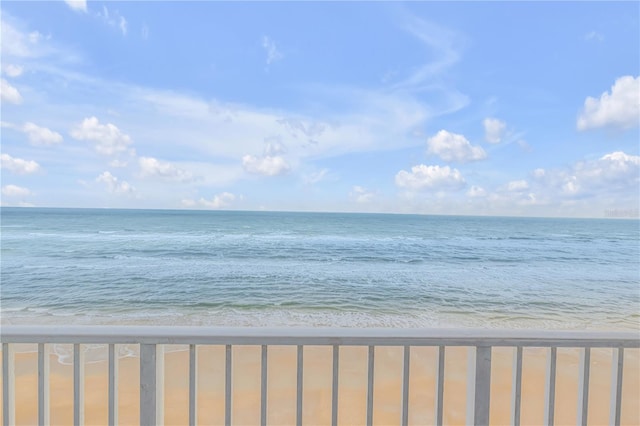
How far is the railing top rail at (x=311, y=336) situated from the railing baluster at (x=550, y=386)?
0.07 meters

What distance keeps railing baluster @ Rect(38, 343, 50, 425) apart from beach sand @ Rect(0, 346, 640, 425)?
166 centimetres

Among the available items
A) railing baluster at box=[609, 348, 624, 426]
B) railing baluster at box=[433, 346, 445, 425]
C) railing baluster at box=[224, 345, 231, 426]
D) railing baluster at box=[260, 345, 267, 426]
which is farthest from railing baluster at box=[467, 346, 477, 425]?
railing baluster at box=[224, 345, 231, 426]

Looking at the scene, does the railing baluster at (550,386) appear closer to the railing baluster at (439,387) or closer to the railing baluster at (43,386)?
the railing baluster at (439,387)

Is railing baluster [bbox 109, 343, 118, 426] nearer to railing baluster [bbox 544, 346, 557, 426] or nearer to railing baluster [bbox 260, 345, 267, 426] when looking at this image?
railing baluster [bbox 260, 345, 267, 426]

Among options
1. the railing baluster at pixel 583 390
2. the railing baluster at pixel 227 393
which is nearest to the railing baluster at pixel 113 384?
the railing baluster at pixel 227 393

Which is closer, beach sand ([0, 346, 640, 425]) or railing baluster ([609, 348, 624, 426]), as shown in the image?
railing baluster ([609, 348, 624, 426])

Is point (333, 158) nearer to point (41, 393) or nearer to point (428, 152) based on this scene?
point (428, 152)

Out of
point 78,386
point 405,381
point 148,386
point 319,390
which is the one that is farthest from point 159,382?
point 319,390

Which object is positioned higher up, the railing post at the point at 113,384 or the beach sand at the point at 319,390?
the railing post at the point at 113,384

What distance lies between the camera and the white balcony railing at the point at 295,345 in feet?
3.62

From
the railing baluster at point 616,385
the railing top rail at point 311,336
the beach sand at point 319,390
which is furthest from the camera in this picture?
the beach sand at point 319,390

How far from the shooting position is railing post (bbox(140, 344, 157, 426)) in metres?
1.13

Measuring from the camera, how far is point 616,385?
1219mm

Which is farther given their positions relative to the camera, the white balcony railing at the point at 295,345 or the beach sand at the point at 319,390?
the beach sand at the point at 319,390
